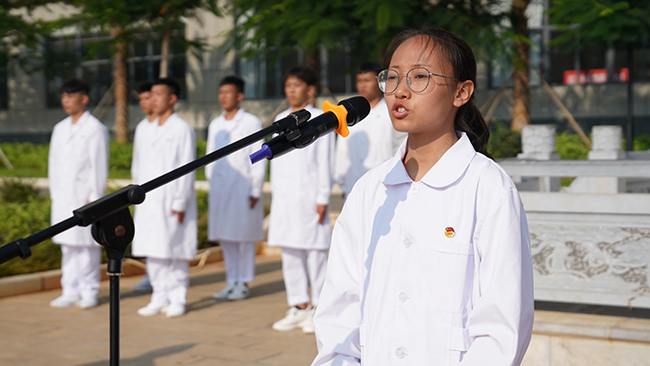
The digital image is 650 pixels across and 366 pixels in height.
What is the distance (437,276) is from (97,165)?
221 inches

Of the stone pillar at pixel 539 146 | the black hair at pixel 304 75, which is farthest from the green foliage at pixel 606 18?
the black hair at pixel 304 75

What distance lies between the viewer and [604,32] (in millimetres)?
10477

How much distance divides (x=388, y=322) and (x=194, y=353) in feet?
11.4

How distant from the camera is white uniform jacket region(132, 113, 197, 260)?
266 inches

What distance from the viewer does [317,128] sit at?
197 centimetres

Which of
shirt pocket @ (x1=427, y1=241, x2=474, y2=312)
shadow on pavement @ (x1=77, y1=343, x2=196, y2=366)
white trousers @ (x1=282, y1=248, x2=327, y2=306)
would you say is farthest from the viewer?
white trousers @ (x1=282, y1=248, x2=327, y2=306)

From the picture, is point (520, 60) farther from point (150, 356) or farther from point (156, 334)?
point (150, 356)

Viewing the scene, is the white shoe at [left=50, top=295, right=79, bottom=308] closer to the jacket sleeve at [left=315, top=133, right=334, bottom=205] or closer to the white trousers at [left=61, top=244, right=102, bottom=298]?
the white trousers at [left=61, top=244, right=102, bottom=298]

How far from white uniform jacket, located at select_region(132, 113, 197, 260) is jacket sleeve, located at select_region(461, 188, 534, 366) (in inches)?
197

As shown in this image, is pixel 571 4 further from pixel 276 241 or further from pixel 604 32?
pixel 276 241

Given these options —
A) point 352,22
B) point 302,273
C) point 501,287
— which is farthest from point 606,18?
point 501,287

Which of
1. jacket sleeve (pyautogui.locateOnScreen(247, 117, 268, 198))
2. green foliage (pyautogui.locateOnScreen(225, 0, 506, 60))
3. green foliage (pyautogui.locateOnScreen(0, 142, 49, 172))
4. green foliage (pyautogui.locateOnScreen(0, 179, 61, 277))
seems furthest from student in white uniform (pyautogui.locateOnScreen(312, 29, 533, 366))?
green foliage (pyautogui.locateOnScreen(0, 142, 49, 172))

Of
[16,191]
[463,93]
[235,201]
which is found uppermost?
[463,93]

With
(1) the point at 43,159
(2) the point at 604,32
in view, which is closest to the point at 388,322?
(2) the point at 604,32
